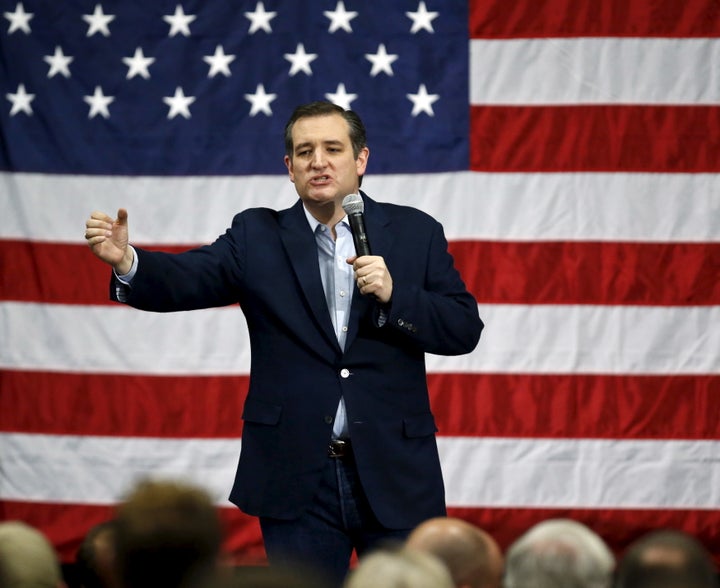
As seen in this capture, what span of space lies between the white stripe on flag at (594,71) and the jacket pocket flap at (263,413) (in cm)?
241

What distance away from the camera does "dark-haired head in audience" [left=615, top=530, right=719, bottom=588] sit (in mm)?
1516

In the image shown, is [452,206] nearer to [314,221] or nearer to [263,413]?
[314,221]

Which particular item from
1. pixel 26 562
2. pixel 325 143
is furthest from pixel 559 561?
pixel 325 143

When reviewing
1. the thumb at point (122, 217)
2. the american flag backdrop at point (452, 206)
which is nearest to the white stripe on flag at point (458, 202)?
the american flag backdrop at point (452, 206)

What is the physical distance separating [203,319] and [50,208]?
844 millimetres

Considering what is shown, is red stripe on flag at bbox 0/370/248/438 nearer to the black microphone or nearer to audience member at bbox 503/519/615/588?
the black microphone

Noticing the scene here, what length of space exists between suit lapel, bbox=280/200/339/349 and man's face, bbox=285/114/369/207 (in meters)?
0.07

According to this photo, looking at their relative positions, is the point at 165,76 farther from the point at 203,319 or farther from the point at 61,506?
the point at 61,506

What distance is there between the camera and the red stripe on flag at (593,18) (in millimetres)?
4992

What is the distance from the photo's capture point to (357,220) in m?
2.97

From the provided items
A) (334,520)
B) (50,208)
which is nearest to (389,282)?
(334,520)

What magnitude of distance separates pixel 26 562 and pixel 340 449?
1.47 metres

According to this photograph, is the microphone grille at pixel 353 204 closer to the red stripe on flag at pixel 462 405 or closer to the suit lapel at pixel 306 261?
the suit lapel at pixel 306 261

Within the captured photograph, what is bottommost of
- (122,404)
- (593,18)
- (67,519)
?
(67,519)
